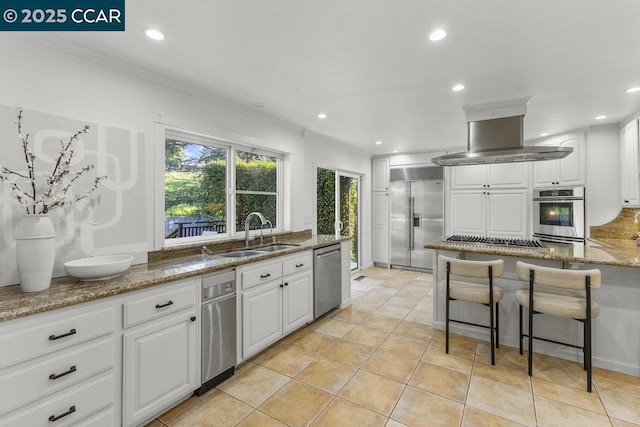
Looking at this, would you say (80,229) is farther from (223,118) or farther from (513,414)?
(513,414)

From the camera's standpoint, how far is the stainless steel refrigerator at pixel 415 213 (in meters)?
5.60

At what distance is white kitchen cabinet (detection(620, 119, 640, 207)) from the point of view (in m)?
3.31

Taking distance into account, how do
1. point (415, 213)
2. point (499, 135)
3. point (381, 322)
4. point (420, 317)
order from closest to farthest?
point (499, 135)
point (381, 322)
point (420, 317)
point (415, 213)

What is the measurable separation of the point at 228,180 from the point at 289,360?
196 centimetres

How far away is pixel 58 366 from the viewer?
1.42 metres

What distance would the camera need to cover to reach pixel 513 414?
189 centimetres

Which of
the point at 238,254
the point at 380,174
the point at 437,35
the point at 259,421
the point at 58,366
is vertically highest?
the point at 437,35

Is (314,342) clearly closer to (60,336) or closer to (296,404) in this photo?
(296,404)

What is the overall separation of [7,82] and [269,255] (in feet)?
6.70

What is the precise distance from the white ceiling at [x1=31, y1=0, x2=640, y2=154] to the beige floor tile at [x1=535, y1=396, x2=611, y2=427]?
8.01ft

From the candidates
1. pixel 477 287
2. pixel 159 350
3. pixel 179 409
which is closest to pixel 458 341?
pixel 477 287

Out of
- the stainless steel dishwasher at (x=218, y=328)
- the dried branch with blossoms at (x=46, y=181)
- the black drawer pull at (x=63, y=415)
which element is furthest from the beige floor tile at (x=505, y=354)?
the dried branch with blossoms at (x=46, y=181)

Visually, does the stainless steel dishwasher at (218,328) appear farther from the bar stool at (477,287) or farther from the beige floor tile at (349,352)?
the bar stool at (477,287)

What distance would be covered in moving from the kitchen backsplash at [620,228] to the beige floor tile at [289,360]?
13.6ft
